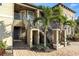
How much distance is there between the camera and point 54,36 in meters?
11.7

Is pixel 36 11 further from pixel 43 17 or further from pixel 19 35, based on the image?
pixel 19 35

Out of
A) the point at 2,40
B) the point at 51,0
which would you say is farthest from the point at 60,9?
the point at 2,40

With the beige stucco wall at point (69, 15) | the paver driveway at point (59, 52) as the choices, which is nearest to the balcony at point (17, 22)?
the paver driveway at point (59, 52)

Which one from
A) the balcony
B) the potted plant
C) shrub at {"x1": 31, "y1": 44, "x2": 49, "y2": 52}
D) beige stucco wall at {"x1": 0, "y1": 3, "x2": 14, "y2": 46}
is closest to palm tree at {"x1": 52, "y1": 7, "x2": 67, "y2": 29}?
shrub at {"x1": 31, "y1": 44, "x2": 49, "y2": 52}

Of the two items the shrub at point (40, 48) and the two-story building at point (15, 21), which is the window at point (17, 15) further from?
the shrub at point (40, 48)

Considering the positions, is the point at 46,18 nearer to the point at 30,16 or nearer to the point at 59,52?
the point at 30,16

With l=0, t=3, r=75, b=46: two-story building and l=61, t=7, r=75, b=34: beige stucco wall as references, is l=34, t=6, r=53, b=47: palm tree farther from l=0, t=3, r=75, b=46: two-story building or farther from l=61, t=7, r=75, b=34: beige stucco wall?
l=61, t=7, r=75, b=34: beige stucco wall

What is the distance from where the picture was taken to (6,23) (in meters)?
11.3

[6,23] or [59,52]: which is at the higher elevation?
[6,23]

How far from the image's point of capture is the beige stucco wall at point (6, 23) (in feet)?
36.7

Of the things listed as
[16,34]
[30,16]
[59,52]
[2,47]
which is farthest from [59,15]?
[2,47]

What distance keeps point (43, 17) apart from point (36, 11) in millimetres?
414

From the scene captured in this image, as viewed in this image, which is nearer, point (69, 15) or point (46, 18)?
point (46, 18)

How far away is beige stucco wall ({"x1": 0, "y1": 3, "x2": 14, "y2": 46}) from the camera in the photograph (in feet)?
36.7
